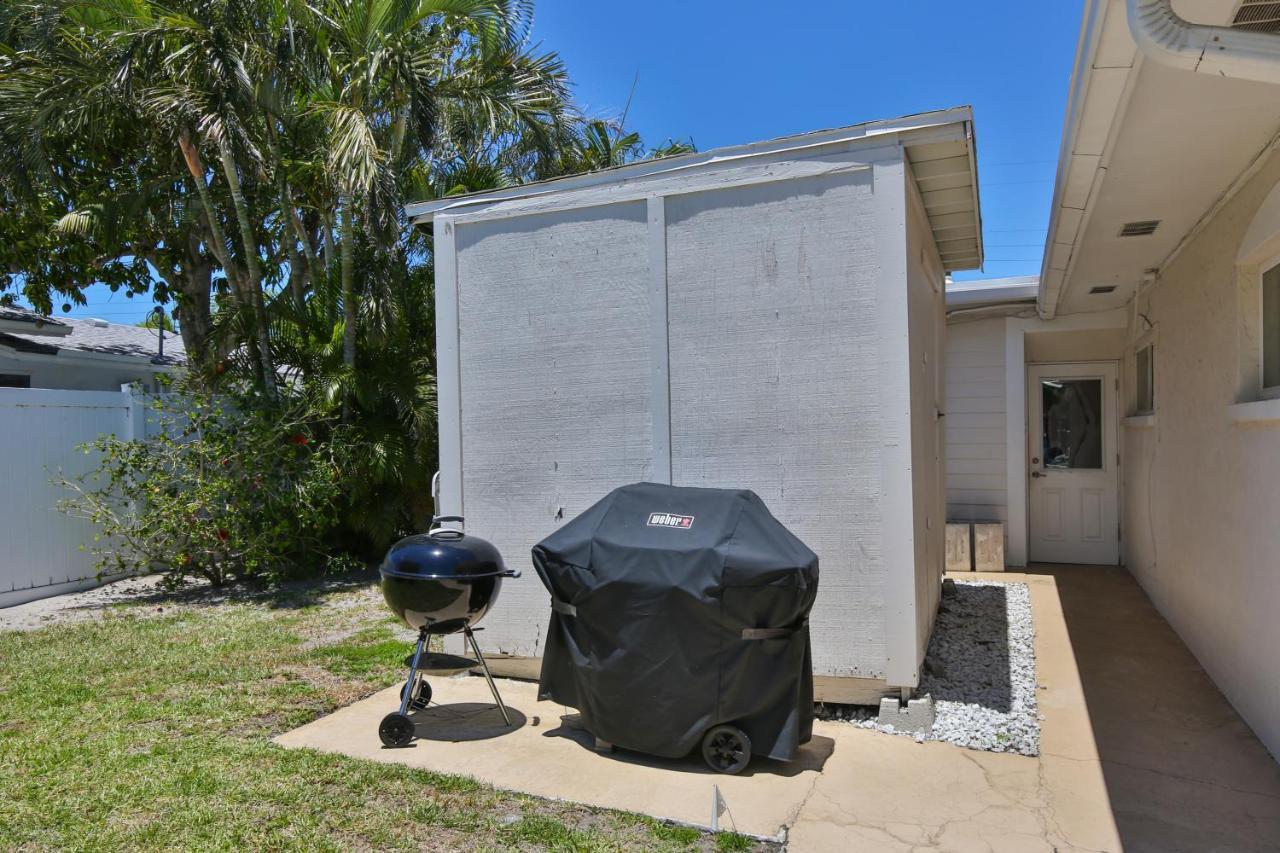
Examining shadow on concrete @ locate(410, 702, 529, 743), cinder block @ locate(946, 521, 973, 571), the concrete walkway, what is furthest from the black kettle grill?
cinder block @ locate(946, 521, 973, 571)

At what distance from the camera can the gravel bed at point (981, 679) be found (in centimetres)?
433

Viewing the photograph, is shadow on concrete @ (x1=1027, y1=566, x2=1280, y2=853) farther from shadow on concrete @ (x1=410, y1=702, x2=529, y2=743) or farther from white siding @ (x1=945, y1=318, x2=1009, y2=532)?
shadow on concrete @ (x1=410, y1=702, x2=529, y2=743)

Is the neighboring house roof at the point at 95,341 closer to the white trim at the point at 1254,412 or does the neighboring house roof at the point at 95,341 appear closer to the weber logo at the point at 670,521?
the weber logo at the point at 670,521

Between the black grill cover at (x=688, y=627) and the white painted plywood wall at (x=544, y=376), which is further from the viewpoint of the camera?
the white painted plywood wall at (x=544, y=376)

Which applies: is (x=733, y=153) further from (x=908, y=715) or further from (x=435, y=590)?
(x=908, y=715)

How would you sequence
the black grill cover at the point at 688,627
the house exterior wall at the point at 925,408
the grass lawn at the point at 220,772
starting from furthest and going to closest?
the house exterior wall at the point at 925,408, the black grill cover at the point at 688,627, the grass lawn at the point at 220,772

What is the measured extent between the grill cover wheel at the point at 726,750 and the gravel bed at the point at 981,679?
96 centimetres

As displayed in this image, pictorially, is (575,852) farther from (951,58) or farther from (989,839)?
(951,58)

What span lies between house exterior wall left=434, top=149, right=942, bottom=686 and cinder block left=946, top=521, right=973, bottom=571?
3632mm

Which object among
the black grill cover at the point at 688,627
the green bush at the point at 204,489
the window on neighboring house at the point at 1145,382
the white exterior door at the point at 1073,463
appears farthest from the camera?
the white exterior door at the point at 1073,463

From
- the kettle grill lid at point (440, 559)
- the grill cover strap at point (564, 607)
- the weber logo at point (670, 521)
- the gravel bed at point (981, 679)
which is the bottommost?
the gravel bed at point (981, 679)

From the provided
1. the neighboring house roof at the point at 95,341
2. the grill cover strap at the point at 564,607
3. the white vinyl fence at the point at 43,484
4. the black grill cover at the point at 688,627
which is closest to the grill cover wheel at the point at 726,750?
the black grill cover at the point at 688,627

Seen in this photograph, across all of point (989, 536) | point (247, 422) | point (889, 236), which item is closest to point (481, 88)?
point (247, 422)

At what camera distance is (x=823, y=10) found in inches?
444
